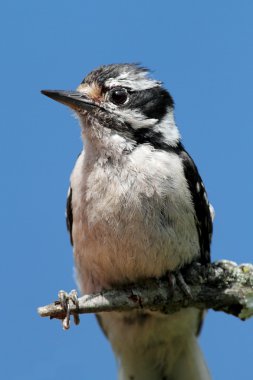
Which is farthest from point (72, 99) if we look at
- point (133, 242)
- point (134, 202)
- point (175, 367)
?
point (175, 367)

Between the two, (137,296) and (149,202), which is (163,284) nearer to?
(137,296)

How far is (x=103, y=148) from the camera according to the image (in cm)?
446

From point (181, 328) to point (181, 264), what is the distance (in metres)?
0.86

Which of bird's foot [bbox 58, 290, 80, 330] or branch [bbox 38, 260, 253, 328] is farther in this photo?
branch [bbox 38, 260, 253, 328]

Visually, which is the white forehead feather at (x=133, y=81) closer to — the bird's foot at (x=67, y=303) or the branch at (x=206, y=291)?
the branch at (x=206, y=291)

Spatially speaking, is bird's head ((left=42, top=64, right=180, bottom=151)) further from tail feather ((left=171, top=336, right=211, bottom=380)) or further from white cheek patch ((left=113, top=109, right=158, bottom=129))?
tail feather ((left=171, top=336, right=211, bottom=380))

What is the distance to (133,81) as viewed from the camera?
4945 mm

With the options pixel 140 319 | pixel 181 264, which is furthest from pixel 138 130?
pixel 140 319

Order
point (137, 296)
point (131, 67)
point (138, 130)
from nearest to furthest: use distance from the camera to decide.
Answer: point (137, 296)
point (138, 130)
point (131, 67)

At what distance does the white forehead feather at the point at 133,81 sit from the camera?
488 cm

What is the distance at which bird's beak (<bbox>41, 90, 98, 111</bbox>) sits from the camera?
181 inches

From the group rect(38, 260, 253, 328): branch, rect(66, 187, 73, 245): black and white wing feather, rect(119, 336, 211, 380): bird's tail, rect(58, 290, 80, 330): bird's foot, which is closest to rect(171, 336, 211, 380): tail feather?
rect(119, 336, 211, 380): bird's tail

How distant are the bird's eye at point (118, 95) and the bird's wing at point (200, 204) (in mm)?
611

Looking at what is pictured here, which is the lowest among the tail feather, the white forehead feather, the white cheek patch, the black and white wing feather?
the tail feather
